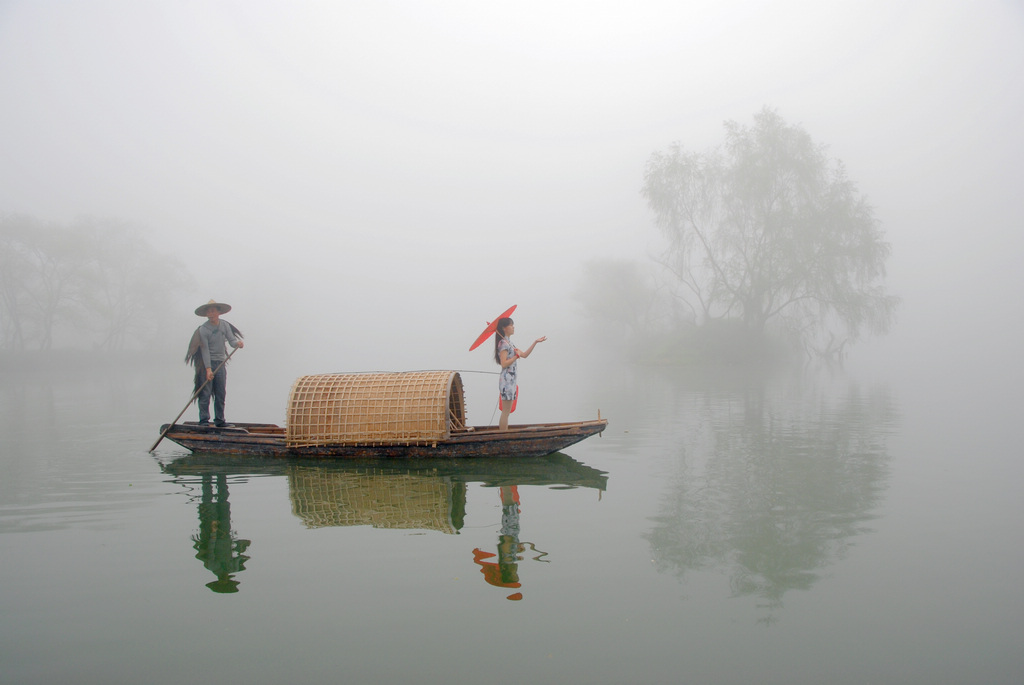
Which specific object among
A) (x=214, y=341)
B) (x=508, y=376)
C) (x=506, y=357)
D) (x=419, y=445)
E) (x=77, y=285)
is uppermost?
(x=77, y=285)

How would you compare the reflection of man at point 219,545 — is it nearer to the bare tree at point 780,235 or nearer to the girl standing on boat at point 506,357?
the girl standing on boat at point 506,357

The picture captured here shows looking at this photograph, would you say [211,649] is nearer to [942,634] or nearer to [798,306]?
[942,634]

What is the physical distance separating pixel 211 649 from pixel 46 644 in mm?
983

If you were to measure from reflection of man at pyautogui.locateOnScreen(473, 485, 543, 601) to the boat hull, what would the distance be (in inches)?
85.9

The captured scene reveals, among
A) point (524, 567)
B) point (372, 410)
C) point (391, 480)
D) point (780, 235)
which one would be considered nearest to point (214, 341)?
point (372, 410)

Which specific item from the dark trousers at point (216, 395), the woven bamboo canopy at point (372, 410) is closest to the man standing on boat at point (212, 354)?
the dark trousers at point (216, 395)

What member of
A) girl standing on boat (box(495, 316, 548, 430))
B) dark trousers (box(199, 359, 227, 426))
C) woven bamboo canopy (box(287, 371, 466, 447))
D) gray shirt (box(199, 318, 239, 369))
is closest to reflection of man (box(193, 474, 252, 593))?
woven bamboo canopy (box(287, 371, 466, 447))


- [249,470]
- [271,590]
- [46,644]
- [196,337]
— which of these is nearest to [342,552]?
[271,590]

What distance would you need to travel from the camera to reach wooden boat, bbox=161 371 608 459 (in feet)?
28.2

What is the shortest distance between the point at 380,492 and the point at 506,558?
2.62 meters

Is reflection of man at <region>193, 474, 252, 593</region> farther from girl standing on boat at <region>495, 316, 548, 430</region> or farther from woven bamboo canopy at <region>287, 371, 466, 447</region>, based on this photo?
girl standing on boat at <region>495, 316, 548, 430</region>

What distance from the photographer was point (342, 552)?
5242mm

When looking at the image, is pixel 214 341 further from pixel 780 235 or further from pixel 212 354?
pixel 780 235

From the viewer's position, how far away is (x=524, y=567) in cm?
486
